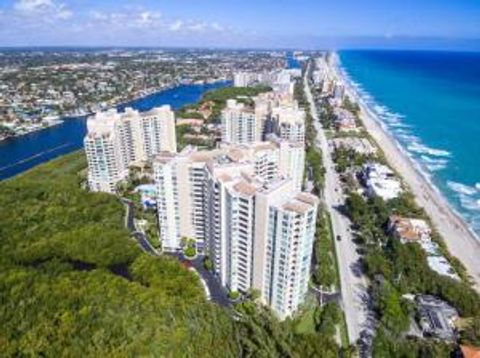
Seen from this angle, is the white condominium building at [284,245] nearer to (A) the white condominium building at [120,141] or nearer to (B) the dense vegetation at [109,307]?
(B) the dense vegetation at [109,307]

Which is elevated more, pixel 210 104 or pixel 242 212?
pixel 242 212

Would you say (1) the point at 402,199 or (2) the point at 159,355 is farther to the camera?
(1) the point at 402,199

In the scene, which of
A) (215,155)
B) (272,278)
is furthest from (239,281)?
(215,155)

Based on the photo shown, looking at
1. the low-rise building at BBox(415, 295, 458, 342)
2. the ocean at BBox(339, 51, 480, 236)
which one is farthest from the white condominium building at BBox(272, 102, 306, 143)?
the low-rise building at BBox(415, 295, 458, 342)

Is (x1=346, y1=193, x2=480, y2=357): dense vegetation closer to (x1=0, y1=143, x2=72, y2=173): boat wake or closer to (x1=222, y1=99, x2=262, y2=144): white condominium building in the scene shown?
(x1=222, y1=99, x2=262, y2=144): white condominium building

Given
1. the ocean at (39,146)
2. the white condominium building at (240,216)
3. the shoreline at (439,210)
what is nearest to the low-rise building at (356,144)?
the shoreline at (439,210)

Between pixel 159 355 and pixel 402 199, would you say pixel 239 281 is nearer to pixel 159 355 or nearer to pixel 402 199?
pixel 159 355

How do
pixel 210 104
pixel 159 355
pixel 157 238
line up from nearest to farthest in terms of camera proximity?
pixel 159 355 → pixel 157 238 → pixel 210 104
